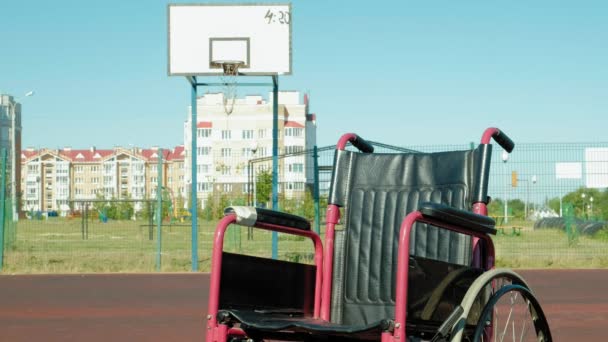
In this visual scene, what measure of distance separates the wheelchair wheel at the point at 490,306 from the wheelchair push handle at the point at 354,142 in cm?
99

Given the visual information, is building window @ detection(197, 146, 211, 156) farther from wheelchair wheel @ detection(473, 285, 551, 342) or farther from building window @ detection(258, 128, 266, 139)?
wheelchair wheel @ detection(473, 285, 551, 342)

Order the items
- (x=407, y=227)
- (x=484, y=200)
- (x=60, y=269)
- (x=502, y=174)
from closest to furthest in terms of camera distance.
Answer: (x=407, y=227)
(x=484, y=200)
(x=502, y=174)
(x=60, y=269)

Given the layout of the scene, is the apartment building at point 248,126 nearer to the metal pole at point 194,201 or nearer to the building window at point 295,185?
the building window at point 295,185

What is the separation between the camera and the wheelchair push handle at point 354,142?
14.1 feet

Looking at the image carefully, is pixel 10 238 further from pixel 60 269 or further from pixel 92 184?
pixel 92 184

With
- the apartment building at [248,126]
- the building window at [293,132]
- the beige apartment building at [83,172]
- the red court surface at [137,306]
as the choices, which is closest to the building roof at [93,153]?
the beige apartment building at [83,172]

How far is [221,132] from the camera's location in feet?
294

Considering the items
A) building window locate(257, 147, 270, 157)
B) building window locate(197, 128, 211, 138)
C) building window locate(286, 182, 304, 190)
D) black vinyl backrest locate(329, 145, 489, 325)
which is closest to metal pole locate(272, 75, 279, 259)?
building window locate(286, 182, 304, 190)

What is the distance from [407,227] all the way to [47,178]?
13442 centimetres

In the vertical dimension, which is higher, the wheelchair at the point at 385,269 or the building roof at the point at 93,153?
the building roof at the point at 93,153

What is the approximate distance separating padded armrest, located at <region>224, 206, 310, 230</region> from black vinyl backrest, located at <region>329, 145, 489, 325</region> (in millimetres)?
314

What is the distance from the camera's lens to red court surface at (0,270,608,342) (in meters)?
6.98

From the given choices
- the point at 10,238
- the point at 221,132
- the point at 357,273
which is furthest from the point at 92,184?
the point at 357,273

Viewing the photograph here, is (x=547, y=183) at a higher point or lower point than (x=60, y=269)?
higher
